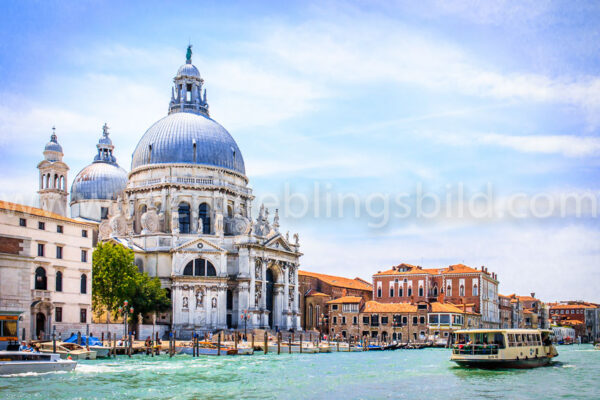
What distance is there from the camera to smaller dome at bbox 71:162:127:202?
246ft

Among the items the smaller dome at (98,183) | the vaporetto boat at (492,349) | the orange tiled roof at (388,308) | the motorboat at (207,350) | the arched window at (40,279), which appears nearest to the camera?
the vaporetto boat at (492,349)

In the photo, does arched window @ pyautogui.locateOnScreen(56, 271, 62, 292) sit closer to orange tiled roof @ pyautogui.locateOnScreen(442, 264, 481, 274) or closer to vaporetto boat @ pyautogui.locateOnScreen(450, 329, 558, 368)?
vaporetto boat @ pyautogui.locateOnScreen(450, 329, 558, 368)

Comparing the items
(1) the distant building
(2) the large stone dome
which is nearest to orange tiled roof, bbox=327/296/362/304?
(2) the large stone dome

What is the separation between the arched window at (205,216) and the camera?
67562 mm

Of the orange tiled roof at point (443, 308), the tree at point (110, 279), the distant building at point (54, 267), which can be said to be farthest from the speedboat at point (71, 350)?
the orange tiled roof at point (443, 308)

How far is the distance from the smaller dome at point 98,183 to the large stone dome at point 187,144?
5.36 meters

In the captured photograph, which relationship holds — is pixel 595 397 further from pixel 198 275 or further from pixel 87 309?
pixel 198 275

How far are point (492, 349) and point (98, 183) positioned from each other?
47.6m

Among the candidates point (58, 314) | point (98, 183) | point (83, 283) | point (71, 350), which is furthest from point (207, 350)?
point (98, 183)

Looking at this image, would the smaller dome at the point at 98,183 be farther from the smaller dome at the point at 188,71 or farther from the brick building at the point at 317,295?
the brick building at the point at 317,295

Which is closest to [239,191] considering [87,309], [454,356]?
[87,309]

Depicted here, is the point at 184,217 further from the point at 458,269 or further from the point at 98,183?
the point at 458,269

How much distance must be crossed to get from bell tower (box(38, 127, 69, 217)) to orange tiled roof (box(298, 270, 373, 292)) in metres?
25.3

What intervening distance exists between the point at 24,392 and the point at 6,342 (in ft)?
19.6
